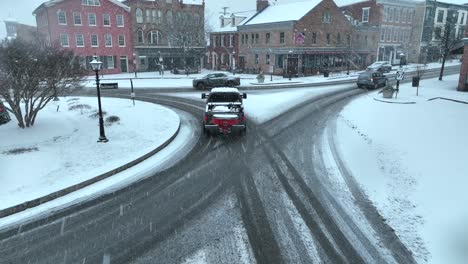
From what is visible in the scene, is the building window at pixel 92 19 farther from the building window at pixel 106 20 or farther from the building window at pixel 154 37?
the building window at pixel 154 37

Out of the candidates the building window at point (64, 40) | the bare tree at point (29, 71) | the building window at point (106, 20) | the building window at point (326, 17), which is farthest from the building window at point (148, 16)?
the bare tree at point (29, 71)

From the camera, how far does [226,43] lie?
51.8 m

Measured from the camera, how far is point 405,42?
55719 millimetres

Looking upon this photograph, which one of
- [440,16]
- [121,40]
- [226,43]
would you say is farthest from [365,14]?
[121,40]

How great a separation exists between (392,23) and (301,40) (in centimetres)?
2287

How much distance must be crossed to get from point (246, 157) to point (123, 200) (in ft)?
15.6

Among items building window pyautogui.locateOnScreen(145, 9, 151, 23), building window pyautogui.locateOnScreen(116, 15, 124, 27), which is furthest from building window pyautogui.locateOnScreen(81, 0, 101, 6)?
building window pyautogui.locateOnScreen(145, 9, 151, 23)

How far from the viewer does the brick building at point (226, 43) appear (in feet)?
164

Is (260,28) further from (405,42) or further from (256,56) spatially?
(405,42)

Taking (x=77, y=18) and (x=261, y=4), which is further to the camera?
(x=261, y=4)

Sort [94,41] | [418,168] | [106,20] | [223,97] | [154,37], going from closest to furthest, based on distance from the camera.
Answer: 1. [418,168]
2. [223,97]
3. [94,41]
4. [106,20]
5. [154,37]

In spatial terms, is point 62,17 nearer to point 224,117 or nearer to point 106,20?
point 106,20

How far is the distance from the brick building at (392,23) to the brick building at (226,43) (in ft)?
57.0

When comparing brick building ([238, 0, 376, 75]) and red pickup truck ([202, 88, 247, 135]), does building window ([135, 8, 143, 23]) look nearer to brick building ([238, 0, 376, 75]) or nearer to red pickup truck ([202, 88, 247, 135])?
brick building ([238, 0, 376, 75])
